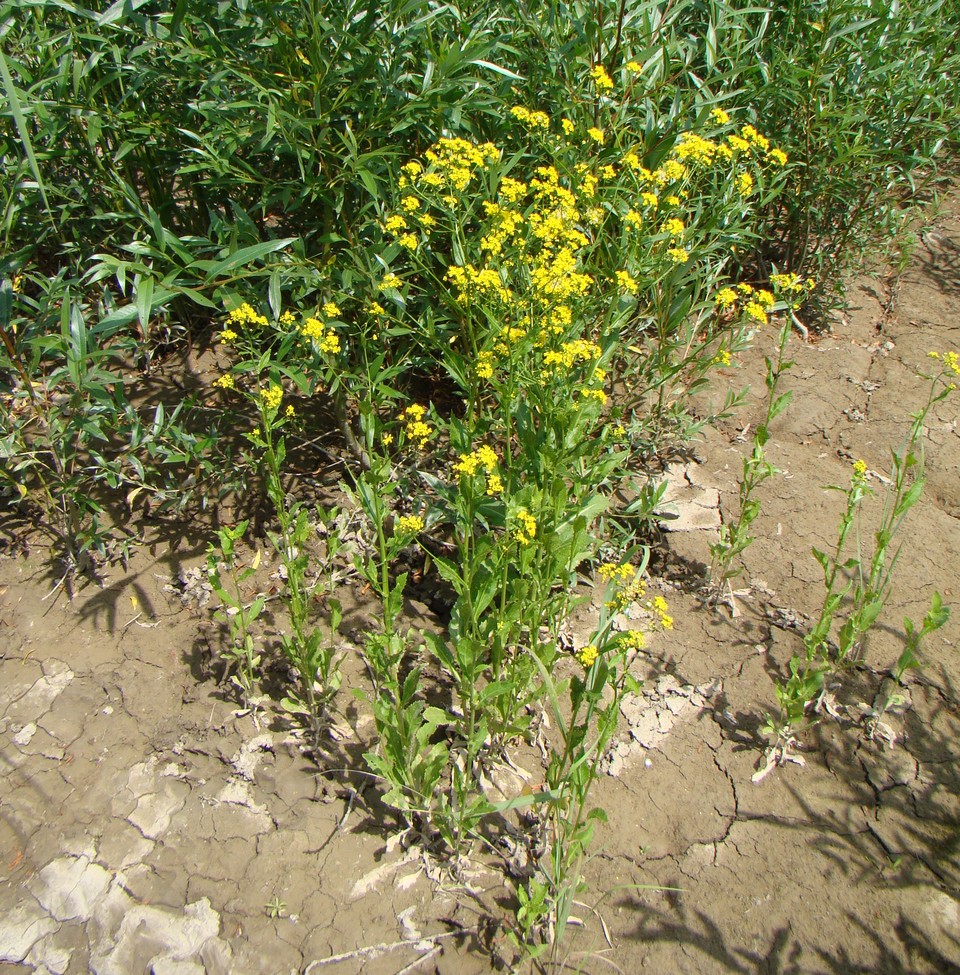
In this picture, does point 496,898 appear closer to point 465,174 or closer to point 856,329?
point 465,174

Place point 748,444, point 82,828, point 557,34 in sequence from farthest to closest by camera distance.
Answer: point 748,444
point 557,34
point 82,828

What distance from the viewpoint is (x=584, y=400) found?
2324mm

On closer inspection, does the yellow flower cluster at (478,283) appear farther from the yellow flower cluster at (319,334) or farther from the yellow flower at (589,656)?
the yellow flower at (589,656)

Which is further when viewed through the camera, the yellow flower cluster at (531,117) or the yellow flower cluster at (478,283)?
the yellow flower cluster at (531,117)

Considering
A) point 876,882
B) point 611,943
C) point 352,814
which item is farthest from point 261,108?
point 876,882

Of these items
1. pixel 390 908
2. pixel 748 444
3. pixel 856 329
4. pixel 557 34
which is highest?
pixel 557 34

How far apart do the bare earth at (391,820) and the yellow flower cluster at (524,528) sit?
68 cm

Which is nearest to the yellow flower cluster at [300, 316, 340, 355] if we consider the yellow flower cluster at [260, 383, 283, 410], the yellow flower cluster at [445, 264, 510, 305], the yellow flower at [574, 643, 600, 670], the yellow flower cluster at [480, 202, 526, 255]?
the yellow flower cluster at [260, 383, 283, 410]

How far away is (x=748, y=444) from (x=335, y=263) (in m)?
1.70

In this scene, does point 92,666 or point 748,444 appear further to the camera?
point 748,444

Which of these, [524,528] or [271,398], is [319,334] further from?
[524,528]

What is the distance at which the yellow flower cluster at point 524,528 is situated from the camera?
1.97 m

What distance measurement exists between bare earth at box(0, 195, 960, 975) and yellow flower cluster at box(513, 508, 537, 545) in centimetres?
68

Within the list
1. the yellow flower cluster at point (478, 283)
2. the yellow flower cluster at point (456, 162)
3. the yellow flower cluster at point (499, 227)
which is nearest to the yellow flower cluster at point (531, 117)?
the yellow flower cluster at point (456, 162)
